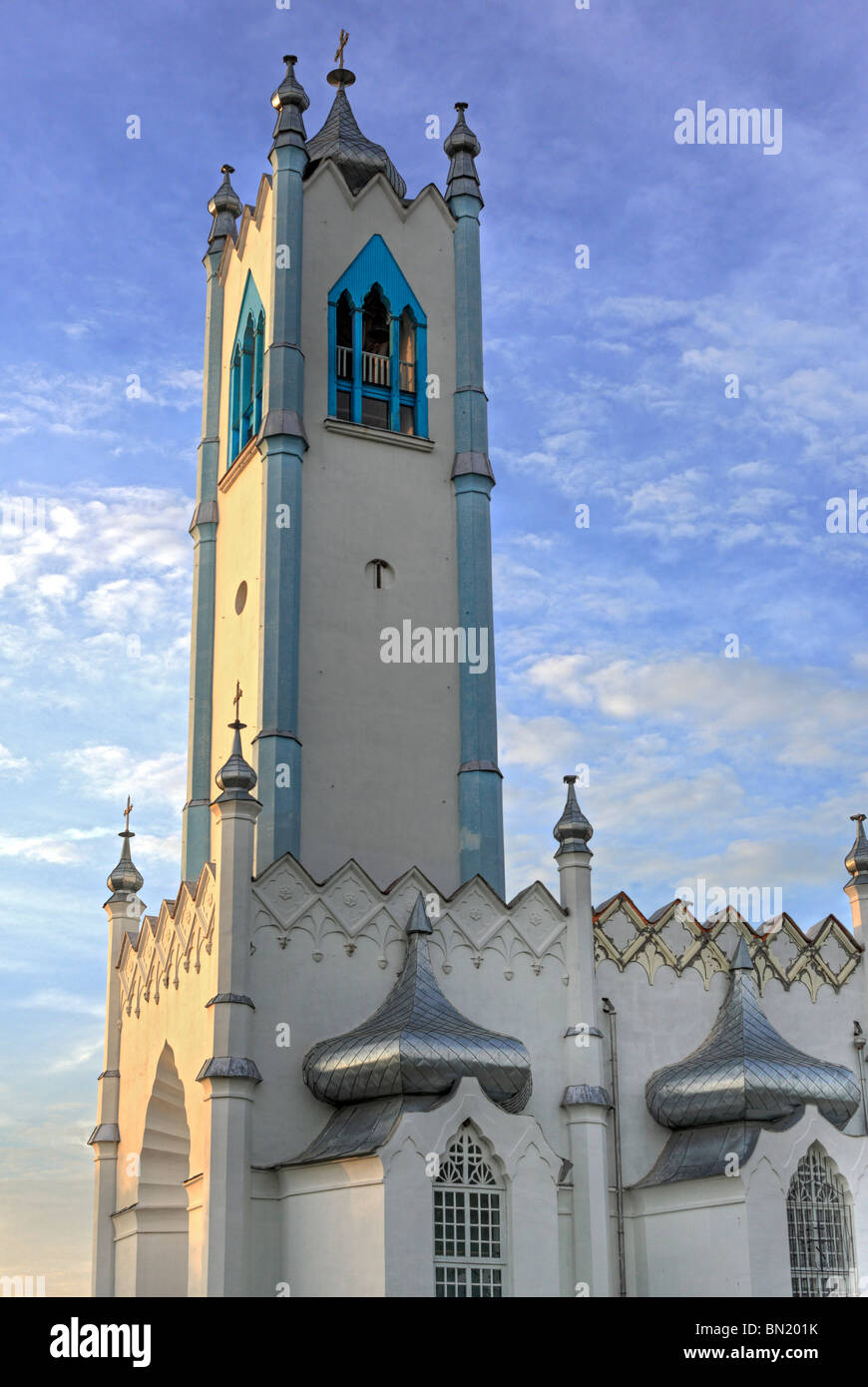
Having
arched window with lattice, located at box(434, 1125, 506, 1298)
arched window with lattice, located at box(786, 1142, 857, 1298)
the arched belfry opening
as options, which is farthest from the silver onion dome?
arched window with lattice, located at box(786, 1142, 857, 1298)

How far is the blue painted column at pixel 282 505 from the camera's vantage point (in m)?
28.2

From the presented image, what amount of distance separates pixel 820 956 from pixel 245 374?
15588mm

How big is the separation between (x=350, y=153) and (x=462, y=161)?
7.76 feet

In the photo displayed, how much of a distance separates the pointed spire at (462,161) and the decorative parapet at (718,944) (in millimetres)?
14992

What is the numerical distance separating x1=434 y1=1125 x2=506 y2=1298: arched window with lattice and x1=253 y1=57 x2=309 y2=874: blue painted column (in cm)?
629

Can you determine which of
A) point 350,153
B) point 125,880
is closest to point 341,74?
point 350,153

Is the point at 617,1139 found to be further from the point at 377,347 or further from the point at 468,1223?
the point at 377,347

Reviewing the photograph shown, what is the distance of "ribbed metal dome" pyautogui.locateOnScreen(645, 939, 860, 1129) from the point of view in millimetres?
25703

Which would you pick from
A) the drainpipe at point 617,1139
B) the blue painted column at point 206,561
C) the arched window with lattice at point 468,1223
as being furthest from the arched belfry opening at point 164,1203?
the drainpipe at point 617,1139

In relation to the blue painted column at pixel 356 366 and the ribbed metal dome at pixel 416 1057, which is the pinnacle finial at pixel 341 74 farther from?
the ribbed metal dome at pixel 416 1057

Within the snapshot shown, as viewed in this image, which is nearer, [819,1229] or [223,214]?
[819,1229]

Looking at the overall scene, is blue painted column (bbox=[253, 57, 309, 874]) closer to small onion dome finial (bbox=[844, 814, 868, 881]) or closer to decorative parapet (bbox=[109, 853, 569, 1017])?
decorative parapet (bbox=[109, 853, 569, 1017])

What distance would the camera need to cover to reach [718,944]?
2870 centimetres
